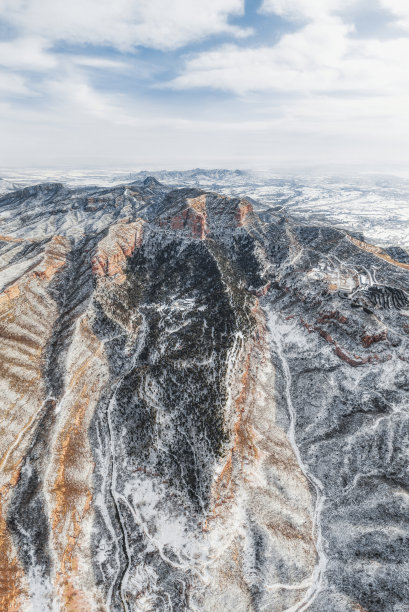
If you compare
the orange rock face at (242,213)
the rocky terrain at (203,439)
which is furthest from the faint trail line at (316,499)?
the orange rock face at (242,213)

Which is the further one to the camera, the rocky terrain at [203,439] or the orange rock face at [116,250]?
the orange rock face at [116,250]

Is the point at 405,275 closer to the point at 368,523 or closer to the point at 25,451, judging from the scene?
the point at 368,523

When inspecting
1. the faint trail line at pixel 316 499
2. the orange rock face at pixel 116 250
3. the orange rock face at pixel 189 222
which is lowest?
the faint trail line at pixel 316 499

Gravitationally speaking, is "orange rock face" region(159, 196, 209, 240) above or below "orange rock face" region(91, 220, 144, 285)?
above

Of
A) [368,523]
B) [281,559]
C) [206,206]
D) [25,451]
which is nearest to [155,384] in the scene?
[25,451]

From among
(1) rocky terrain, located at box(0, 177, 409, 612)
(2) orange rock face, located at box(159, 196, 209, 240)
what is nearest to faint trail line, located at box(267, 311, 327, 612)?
(1) rocky terrain, located at box(0, 177, 409, 612)

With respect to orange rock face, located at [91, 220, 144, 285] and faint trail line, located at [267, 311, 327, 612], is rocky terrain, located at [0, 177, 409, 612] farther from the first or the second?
orange rock face, located at [91, 220, 144, 285]

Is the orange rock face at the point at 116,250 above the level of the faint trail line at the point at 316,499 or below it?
above

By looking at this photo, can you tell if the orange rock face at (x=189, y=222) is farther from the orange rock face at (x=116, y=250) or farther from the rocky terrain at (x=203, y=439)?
the rocky terrain at (x=203, y=439)
